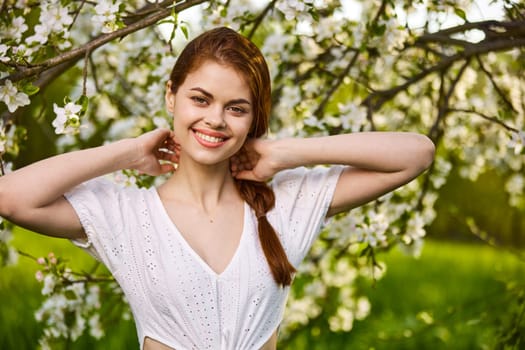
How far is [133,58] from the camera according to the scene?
3125mm

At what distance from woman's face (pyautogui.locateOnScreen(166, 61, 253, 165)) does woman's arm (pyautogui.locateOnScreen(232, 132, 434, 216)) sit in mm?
138

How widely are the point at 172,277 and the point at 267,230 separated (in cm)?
28

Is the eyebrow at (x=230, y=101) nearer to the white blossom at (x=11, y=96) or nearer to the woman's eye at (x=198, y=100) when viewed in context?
the woman's eye at (x=198, y=100)

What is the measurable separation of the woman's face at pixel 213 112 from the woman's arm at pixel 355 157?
0.14 metres

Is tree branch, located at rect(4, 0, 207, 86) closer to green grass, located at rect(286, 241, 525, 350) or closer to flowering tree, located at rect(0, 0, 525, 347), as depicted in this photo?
flowering tree, located at rect(0, 0, 525, 347)

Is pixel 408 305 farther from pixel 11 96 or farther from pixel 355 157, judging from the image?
pixel 11 96

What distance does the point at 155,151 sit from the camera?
2.12 meters

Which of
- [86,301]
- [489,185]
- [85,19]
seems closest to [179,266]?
[86,301]

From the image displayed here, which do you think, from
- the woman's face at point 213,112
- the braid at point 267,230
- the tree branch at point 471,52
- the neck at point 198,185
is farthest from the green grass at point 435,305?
the woman's face at point 213,112

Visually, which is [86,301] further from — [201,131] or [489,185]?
[489,185]

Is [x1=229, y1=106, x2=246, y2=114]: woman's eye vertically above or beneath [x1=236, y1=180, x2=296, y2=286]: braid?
above

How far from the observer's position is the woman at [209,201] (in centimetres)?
192

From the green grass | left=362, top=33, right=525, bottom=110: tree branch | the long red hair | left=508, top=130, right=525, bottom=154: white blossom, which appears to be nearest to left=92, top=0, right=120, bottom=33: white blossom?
the long red hair

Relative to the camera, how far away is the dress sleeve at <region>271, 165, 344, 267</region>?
2.11 meters
